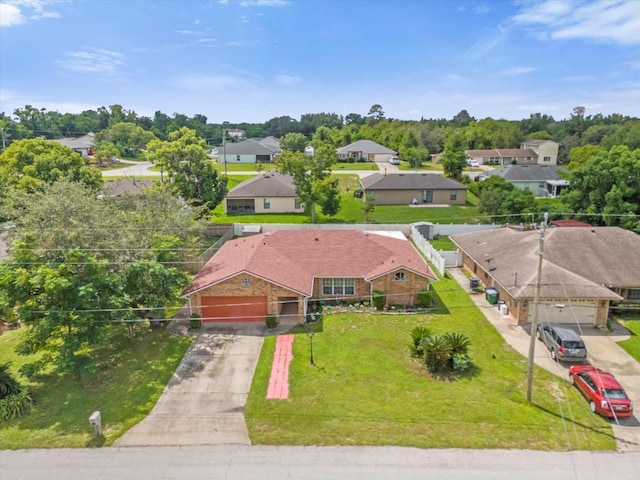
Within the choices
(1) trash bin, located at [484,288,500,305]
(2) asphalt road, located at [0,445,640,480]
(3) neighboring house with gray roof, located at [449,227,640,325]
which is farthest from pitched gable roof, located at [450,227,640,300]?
(2) asphalt road, located at [0,445,640,480]

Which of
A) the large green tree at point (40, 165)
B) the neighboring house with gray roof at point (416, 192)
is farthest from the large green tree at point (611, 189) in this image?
the large green tree at point (40, 165)

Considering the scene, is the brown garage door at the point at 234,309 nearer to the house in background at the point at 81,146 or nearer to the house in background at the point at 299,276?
the house in background at the point at 299,276

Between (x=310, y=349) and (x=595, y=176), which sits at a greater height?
(x=595, y=176)

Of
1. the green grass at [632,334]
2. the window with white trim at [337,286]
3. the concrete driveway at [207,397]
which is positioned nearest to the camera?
the concrete driveway at [207,397]

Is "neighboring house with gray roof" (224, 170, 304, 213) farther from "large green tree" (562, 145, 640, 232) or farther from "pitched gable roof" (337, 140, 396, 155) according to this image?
"pitched gable roof" (337, 140, 396, 155)

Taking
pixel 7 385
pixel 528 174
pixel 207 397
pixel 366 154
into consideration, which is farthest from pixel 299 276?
pixel 366 154

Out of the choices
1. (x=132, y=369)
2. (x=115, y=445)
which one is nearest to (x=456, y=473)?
(x=115, y=445)

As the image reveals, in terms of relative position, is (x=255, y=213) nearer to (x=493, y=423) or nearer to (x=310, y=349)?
(x=310, y=349)

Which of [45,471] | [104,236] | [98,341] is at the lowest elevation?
[45,471]
